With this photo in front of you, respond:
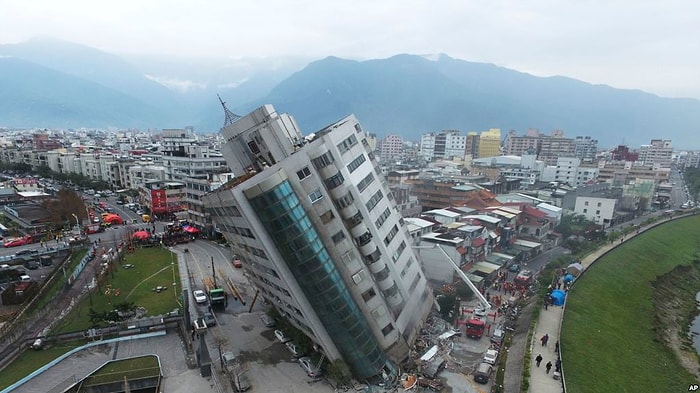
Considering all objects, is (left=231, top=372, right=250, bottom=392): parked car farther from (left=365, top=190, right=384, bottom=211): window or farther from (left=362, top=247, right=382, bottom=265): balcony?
(left=365, top=190, right=384, bottom=211): window

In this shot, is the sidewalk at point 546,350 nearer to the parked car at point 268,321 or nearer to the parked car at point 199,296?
the parked car at point 268,321

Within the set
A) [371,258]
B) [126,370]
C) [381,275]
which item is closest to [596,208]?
[381,275]

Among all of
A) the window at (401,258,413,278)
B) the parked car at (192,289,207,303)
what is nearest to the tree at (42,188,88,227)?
the parked car at (192,289,207,303)

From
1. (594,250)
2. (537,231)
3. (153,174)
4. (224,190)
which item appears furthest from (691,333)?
(153,174)

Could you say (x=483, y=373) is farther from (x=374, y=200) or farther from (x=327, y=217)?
(x=327, y=217)

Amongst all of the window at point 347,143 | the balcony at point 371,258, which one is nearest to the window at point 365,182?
the window at point 347,143

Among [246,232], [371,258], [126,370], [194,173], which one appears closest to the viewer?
[246,232]
